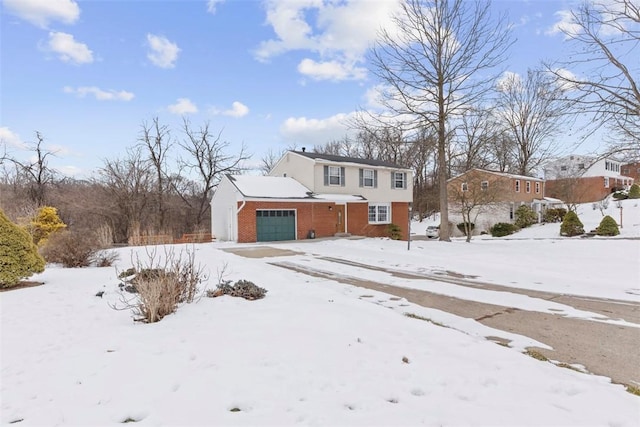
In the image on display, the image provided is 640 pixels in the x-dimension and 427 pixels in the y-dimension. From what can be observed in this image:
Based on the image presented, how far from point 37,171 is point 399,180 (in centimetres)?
3059

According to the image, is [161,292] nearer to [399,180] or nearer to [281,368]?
[281,368]

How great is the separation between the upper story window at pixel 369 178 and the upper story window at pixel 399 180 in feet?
6.13

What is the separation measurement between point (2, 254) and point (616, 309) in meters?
12.7

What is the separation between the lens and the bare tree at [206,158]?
3278 cm

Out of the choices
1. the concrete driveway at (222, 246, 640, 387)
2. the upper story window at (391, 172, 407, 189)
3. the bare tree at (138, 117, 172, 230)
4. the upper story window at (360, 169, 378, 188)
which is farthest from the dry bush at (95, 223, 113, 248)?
the upper story window at (391, 172, 407, 189)

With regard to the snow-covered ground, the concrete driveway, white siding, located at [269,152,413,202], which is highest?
white siding, located at [269,152,413,202]

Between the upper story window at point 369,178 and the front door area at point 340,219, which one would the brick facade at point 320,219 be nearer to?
the front door area at point 340,219

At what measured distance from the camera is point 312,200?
2109cm

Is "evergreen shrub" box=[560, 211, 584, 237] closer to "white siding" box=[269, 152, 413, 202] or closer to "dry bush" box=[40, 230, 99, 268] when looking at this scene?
→ "white siding" box=[269, 152, 413, 202]

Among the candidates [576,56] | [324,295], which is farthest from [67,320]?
[576,56]

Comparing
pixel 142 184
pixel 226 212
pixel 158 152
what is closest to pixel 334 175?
pixel 226 212

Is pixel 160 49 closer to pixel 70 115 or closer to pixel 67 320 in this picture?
pixel 70 115

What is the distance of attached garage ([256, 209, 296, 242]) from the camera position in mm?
19703

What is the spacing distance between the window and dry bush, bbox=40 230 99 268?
18.2 m
